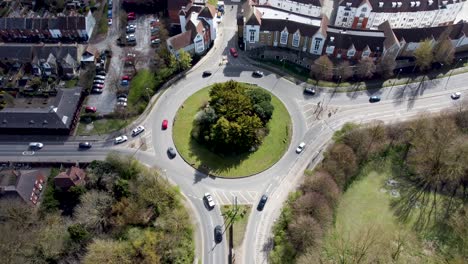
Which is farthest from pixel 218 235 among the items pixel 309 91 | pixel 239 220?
pixel 309 91

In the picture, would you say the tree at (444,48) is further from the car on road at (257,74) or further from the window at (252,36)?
the window at (252,36)

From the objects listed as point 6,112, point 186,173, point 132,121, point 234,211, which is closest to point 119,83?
point 132,121

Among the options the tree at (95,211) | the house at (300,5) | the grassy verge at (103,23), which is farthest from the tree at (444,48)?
the grassy verge at (103,23)

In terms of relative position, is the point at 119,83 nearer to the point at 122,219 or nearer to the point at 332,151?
the point at 122,219

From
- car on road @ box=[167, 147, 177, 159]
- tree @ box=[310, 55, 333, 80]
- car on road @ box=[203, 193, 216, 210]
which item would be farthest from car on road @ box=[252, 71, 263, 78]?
car on road @ box=[203, 193, 216, 210]

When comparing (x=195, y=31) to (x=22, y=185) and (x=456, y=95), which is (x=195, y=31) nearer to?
(x=22, y=185)

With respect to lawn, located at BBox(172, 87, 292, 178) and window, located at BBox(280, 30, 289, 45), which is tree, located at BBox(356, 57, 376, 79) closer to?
window, located at BBox(280, 30, 289, 45)
